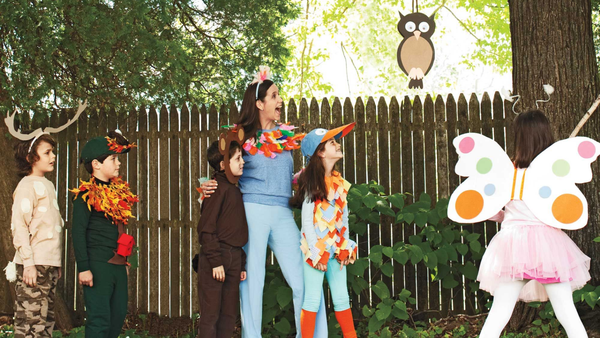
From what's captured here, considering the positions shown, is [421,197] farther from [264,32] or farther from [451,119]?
[264,32]

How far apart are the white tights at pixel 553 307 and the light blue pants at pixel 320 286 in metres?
0.89

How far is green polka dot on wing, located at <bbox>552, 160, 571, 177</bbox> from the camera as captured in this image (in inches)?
127

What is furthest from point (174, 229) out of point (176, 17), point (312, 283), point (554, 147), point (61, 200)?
point (554, 147)

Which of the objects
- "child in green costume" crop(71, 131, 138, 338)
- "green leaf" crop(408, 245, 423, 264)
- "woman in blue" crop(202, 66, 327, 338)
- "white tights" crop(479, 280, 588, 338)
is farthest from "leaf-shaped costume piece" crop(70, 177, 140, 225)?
"white tights" crop(479, 280, 588, 338)

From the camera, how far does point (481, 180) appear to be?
3.43 m

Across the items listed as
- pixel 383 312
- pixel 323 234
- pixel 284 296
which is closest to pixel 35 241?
pixel 284 296

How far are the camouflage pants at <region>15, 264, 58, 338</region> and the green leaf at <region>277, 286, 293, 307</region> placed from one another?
1.53 meters

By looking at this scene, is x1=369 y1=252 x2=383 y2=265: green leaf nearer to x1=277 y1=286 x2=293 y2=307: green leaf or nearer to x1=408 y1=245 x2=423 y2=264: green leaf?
x1=408 y1=245 x2=423 y2=264: green leaf

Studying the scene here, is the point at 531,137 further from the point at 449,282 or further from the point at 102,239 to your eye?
the point at 102,239

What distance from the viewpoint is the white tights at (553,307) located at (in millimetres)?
3104

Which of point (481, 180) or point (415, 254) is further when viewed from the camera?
point (415, 254)

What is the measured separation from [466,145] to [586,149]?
63cm

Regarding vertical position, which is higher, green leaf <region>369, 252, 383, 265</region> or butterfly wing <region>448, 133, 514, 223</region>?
butterfly wing <region>448, 133, 514, 223</region>

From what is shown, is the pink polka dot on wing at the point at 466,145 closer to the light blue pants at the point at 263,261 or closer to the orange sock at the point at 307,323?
the light blue pants at the point at 263,261
